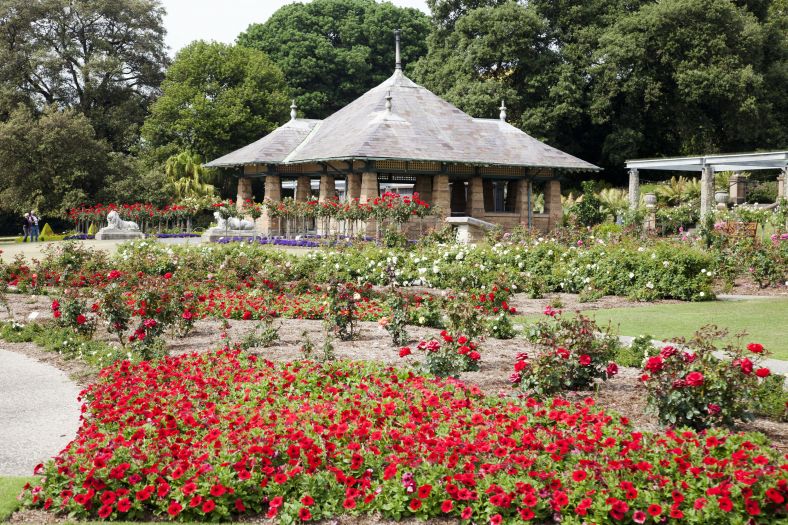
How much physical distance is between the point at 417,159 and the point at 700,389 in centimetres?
2285

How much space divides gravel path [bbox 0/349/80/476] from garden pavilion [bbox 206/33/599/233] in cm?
1942

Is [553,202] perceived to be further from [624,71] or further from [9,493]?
[9,493]

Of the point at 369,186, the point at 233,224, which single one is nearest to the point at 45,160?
the point at 233,224

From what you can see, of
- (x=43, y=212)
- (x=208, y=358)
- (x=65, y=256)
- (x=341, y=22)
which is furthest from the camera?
(x=341, y=22)

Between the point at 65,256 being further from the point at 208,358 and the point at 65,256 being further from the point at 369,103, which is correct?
the point at 369,103

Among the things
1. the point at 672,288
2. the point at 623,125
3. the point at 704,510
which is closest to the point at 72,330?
the point at 704,510

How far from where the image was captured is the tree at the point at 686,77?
131 ft

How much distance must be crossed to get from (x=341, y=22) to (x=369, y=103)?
26.9 metres

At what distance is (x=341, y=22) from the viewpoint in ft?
190

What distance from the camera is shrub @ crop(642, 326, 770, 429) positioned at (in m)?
5.86

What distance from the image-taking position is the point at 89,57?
48.8 m

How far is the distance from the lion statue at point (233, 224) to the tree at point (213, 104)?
14.4m

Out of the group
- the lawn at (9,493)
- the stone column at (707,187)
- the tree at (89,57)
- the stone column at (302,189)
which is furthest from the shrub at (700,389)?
the tree at (89,57)

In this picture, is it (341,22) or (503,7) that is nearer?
(503,7)
